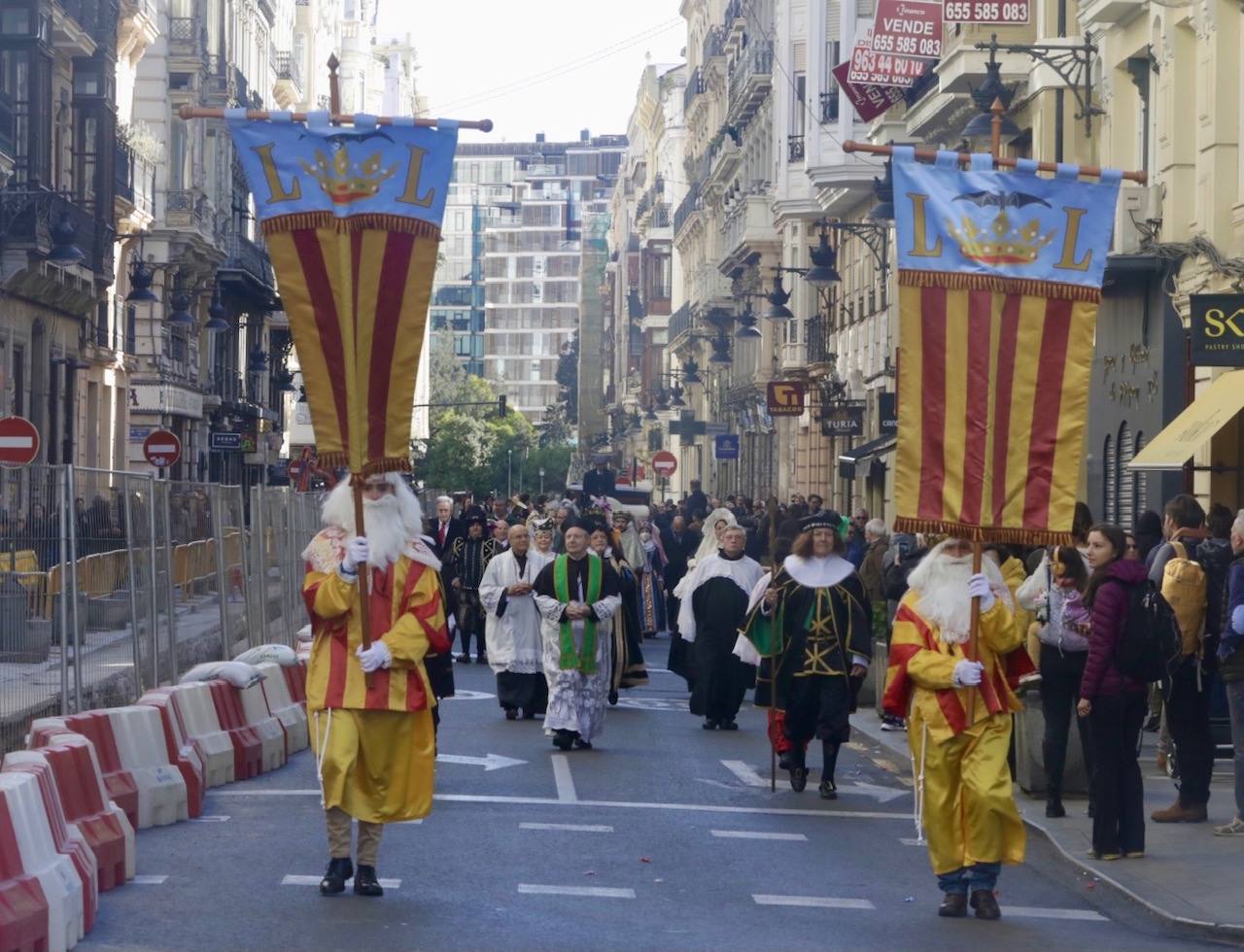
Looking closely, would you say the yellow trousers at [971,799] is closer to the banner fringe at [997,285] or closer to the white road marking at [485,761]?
the banner fringe at [997,285]

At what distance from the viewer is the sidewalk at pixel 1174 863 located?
972 centimetres

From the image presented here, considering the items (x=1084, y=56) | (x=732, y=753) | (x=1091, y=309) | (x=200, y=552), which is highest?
(x=1084, y=56)

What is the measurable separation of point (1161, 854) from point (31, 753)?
5.72m

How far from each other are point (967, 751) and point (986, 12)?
20523 mm

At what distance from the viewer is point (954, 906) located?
383 inches

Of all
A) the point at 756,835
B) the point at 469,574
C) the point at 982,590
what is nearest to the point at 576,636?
the point at 756,835

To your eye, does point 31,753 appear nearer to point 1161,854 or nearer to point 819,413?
point 1161,854

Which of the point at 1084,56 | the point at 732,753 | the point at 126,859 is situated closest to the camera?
the point at 126,859

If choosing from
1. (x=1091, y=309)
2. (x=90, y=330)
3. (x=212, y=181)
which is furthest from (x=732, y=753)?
(x=212, y=181)

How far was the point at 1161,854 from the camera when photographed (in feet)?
37.2

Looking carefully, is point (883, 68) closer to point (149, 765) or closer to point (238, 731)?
point (238, 731)

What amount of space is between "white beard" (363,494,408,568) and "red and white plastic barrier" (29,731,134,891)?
4.94ft

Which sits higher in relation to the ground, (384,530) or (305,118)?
(305,118)

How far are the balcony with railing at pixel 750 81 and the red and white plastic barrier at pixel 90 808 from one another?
49323 millimetres
